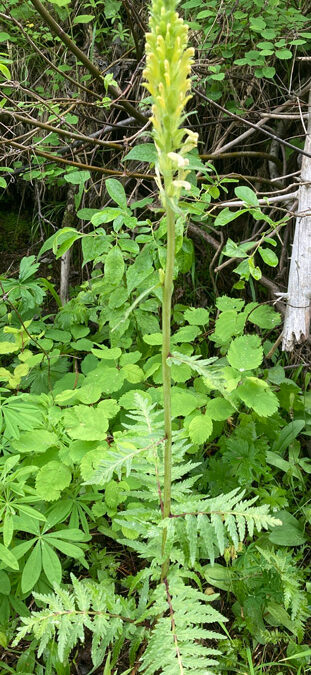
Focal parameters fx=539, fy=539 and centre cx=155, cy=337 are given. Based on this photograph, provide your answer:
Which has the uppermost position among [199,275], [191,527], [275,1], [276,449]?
[275,1]

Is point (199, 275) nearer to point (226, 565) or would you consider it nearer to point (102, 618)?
point (226, 565)

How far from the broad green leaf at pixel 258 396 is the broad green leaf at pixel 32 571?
2.99 feet

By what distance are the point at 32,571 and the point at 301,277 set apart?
65.3 inches

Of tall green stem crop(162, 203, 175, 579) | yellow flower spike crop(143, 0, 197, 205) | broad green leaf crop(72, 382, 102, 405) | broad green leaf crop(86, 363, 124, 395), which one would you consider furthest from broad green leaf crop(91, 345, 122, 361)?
yellow flower spike crop(143, 0, 197, 205)

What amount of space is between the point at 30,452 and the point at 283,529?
100 centimetres

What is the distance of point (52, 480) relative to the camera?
1.82 metres

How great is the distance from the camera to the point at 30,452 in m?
2.00

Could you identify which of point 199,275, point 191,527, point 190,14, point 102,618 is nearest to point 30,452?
point 102,618

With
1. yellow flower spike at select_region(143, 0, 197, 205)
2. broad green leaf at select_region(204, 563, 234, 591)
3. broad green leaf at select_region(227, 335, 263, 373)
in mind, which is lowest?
broad green leaf at select_region(204, 563, 234, 591)

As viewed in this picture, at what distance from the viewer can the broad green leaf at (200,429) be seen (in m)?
1.96

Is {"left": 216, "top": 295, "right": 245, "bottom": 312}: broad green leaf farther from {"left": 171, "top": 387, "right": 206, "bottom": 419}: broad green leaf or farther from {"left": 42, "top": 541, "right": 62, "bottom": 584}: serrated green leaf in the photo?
{"left": 42, "top": 541, "right": 62, "bottom": 584}: serrated green leaf

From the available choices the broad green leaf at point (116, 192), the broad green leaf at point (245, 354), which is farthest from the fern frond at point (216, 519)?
the broad green leaf at point (116, 192)

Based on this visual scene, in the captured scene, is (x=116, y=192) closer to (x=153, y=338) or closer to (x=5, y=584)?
(x=153, y=338)

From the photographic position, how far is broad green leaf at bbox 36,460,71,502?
177 centimetres
